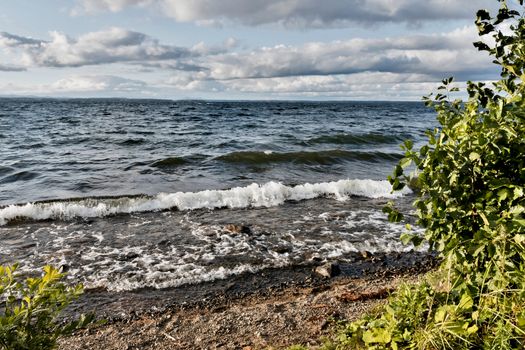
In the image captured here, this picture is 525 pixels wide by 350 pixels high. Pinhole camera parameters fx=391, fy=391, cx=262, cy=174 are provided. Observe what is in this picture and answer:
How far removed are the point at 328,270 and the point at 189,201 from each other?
6127 mm

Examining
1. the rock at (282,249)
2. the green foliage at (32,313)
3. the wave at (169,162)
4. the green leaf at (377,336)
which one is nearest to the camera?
the green foliage at (32,313)

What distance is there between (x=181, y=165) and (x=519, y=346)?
17327 mm

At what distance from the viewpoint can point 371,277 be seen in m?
7.52

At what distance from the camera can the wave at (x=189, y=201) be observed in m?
11.4

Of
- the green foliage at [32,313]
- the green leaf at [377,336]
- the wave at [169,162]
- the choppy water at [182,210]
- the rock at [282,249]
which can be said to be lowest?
the rock at [282,249]

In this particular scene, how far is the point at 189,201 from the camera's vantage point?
41.0 feet

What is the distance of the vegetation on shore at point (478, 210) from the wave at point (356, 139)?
23998 mm

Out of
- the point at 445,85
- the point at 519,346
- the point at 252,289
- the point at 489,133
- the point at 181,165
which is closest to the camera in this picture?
→ the point at 489,133

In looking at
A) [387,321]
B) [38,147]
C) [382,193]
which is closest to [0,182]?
[38,147]

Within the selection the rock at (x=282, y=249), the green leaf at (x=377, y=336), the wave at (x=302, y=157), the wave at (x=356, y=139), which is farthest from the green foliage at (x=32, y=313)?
the wave at (x=356, y=139)

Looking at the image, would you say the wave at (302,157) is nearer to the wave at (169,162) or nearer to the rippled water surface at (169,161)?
the rippled water surface at (169,161)

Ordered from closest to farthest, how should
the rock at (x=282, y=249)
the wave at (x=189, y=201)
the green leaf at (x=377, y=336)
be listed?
the green leaf at (x=377, y=336) → the rock at (x=282, y=249) → the wave at (x=189, y=201)

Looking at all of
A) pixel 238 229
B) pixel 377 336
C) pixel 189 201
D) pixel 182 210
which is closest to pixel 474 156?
pixel 377 336

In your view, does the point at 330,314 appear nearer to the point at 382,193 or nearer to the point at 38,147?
the point at 382,193
